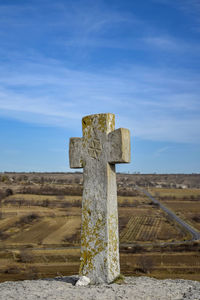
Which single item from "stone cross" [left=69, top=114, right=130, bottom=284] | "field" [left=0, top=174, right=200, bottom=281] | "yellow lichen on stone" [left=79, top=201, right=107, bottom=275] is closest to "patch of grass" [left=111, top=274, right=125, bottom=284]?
"stone cross" [left=69, top=114, right=130, bottom=284]

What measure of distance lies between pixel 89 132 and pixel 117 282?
3757mm

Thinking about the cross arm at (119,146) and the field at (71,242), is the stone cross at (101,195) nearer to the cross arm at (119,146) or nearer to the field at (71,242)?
the cross arm at (119,146)

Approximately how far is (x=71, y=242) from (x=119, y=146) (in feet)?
97.1

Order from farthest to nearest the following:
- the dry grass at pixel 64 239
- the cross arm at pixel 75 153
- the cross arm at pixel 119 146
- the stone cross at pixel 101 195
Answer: the dry grass at pixel 64 239
the cross arm at pixel 75 153
the stone cross at pixel 101 195
the cross arm at pixel 119 146

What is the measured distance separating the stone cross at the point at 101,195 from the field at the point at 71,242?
48.7ft

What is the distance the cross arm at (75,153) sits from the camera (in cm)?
917

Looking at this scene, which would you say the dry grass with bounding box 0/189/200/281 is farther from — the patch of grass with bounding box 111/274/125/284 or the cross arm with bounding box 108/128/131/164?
the cross arm with bounding box 108/128/131/164

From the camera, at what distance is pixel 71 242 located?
36188mm

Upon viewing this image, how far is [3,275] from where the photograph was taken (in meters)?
22.8

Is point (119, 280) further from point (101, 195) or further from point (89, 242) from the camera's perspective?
point (101, 195)

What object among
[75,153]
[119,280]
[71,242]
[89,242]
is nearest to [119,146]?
[75,153]

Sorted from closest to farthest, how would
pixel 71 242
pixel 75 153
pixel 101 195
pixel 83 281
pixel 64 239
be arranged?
1. pixel 83 281
2. pixel 101 195
3. pixel 75 153
4. pixel 71 242
5. pixel 64 239

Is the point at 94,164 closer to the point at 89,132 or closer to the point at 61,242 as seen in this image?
the point at 89,132

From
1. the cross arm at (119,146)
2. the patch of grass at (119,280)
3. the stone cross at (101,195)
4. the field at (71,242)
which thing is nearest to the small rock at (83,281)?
the stone cross at (101,195)
